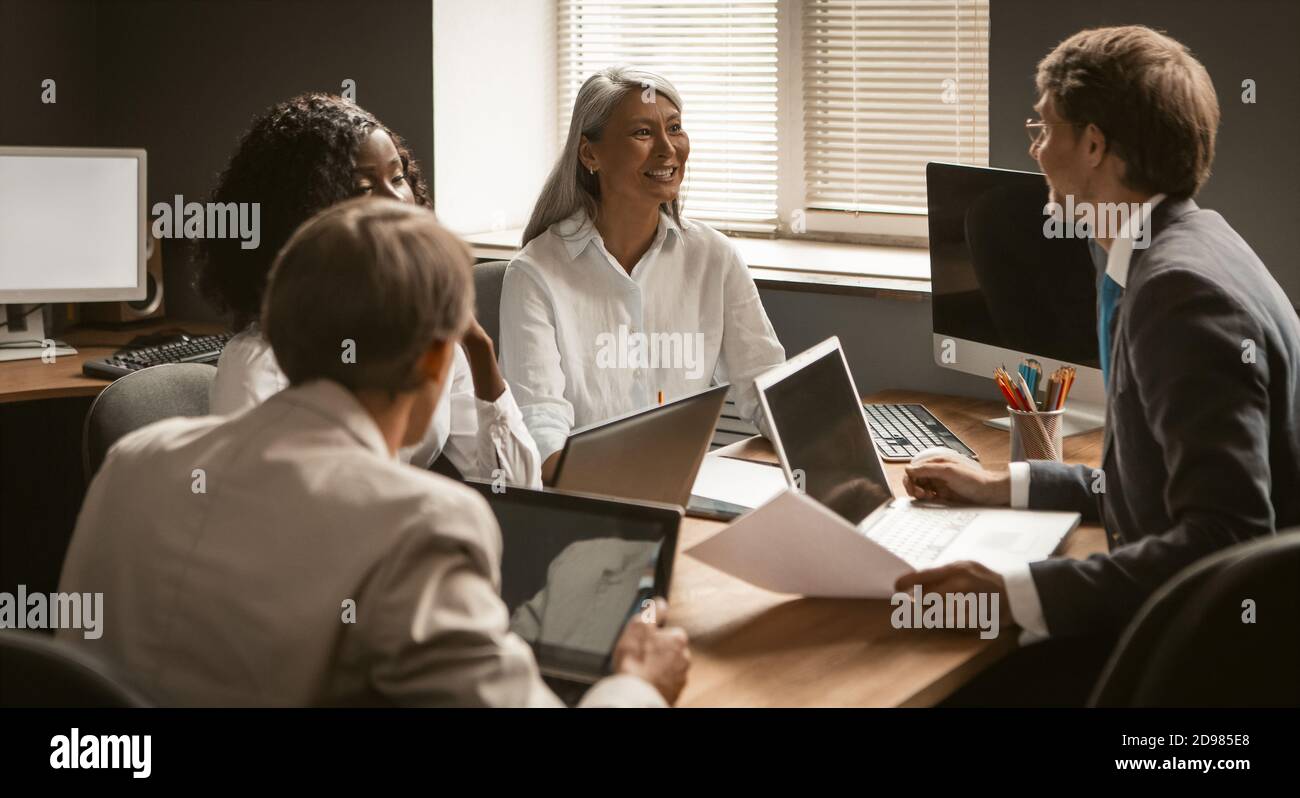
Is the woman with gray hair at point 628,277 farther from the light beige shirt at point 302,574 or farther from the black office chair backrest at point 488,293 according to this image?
the light beige shirt at point 302,574

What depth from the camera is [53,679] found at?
950mm

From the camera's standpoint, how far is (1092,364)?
7.66 feet

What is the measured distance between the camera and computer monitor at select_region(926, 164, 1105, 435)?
7.69 ft

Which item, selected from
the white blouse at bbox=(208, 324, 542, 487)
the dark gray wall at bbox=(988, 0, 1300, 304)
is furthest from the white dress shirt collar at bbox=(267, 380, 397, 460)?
the dark gray wall at bbox=(988, 0, 1300, 304)

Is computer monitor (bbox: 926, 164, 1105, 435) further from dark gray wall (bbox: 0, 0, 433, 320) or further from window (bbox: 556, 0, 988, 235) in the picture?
dark gray wall (bbox: 0, 0, 433, 320)

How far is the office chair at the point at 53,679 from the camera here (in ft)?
3.11

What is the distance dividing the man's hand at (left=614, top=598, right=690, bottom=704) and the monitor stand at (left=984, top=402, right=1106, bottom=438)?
1.33 meters

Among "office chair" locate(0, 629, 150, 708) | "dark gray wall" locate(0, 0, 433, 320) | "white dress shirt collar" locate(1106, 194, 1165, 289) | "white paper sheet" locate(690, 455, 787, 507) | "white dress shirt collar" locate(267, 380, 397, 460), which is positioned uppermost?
"dark gray wall" locate(0, 0, 433, 320)

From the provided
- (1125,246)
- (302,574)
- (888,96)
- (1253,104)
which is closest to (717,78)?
(888,96)

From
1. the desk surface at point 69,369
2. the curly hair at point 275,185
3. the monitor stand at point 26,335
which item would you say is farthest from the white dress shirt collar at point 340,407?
the monitor stand at point 26,335

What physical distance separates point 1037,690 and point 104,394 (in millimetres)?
1478

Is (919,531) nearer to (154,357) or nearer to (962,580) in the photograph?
(962,580)

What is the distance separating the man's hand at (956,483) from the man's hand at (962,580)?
16.8 inches

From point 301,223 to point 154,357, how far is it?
1.29 metres
